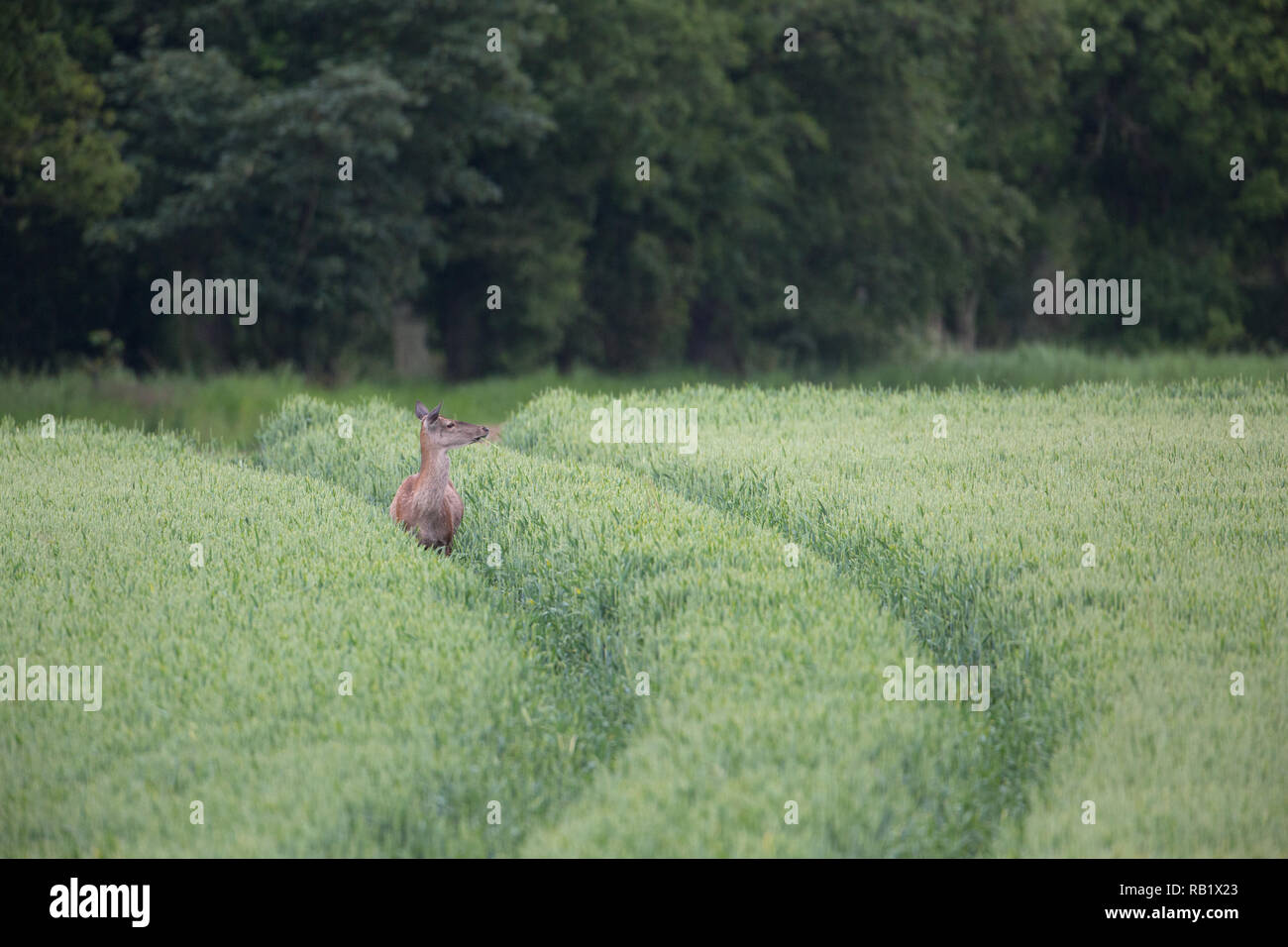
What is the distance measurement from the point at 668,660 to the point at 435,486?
4.45 m

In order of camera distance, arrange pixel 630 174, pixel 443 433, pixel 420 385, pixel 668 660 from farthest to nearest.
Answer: pixel 630 174 → pixel 420 385 → pixel 443 433 → pixel 668 660

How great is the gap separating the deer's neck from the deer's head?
65 millimetres

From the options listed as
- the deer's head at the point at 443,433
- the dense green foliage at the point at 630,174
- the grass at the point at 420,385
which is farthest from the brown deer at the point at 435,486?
the dense green foliage at the point at 630,174

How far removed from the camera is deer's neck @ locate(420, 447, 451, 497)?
1252cm

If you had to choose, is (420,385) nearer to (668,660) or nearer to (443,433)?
(443,433)

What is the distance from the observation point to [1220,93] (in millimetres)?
41500

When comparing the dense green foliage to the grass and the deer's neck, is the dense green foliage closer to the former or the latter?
the grass

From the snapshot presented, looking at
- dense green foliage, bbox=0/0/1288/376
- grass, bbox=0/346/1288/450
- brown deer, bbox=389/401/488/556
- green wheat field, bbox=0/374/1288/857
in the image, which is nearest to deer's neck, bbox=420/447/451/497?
brown deer, bbox=389/401/488/556

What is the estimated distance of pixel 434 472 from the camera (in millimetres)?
12562

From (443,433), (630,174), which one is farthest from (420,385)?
(443,433)

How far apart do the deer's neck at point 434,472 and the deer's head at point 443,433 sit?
0.06 metres
